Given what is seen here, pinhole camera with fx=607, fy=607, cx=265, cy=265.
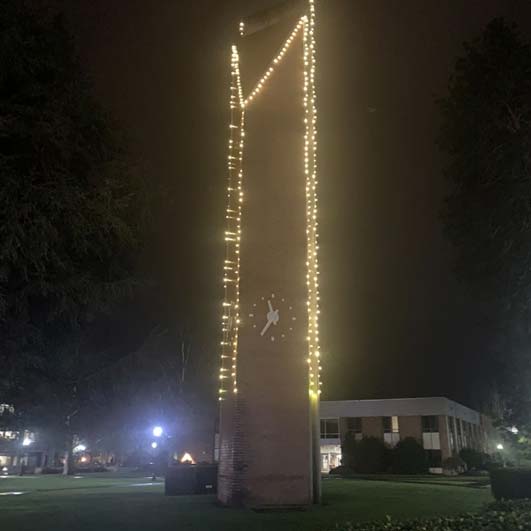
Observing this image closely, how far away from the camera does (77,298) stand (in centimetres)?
1445

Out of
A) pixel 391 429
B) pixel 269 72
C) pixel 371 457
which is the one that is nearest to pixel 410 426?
pixel 391 429

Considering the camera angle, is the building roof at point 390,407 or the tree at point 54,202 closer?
the tree at point 54,202

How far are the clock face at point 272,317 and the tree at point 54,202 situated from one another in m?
3.51

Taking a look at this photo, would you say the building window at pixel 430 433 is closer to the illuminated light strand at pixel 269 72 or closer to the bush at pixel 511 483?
the bush at pixel 511 483

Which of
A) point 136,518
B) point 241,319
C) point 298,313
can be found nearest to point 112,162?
point 241,319

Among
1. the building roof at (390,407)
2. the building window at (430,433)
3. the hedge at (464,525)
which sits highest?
the building roof at (390,407)

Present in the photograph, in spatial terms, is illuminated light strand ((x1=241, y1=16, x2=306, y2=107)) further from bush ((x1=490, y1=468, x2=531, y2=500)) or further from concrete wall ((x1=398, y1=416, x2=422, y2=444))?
concrete wall ((x1=398, y1=416, x2=422, y2=444))

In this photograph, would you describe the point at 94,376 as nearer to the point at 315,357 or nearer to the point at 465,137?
the point at 315,357

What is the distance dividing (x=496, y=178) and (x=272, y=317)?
34.5 ft

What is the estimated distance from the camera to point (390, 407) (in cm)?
4894

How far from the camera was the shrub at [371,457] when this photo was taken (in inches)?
1542

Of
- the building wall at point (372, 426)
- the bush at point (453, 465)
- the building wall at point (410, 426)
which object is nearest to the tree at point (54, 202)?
the bush at point (453, 465)

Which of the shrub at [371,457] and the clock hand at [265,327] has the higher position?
the clock hand at [265,327]

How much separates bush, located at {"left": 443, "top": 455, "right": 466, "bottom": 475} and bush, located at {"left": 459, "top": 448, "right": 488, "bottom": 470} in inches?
14.3
